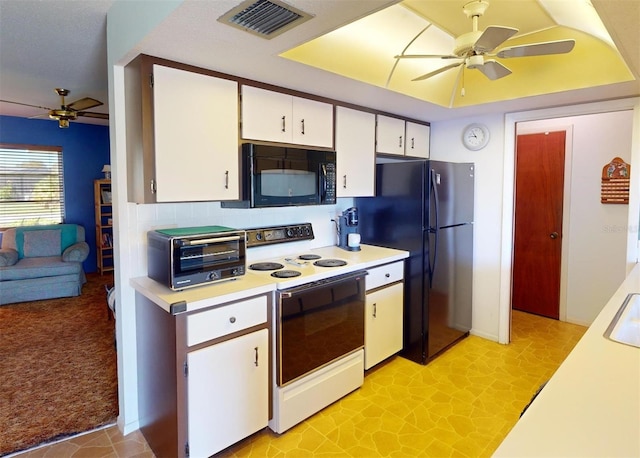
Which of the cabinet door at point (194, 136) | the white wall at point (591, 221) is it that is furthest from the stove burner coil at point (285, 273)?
the white wall at point (591, 221)

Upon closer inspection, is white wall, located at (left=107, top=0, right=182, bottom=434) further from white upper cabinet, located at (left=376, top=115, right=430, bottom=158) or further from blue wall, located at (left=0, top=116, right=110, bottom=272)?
blue wall, located at (left=0, top=116, right=110, bottom=272)

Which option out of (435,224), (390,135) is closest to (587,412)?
(435,224)

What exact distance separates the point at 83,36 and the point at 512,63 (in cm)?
301

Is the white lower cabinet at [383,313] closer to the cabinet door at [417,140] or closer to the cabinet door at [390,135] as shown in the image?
the cabinet door at [390,135]

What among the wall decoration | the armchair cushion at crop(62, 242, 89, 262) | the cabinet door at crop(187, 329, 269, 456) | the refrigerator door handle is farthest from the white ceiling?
the armchair cushion at crop(62, 242, 89, 262)

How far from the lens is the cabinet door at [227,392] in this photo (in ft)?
6.28

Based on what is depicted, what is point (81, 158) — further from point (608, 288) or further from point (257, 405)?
point (608, 288)

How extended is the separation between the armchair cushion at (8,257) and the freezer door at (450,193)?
17.0ft

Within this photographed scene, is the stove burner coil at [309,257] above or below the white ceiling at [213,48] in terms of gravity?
below

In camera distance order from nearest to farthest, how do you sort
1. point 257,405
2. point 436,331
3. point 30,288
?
point 257,405, point 436,331, point 30,288

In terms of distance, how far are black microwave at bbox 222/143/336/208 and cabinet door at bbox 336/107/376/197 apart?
18 cm

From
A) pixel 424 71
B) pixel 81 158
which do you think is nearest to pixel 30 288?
pixel 81 158

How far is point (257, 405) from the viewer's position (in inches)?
85.3

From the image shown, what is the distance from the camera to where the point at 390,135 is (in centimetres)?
346
